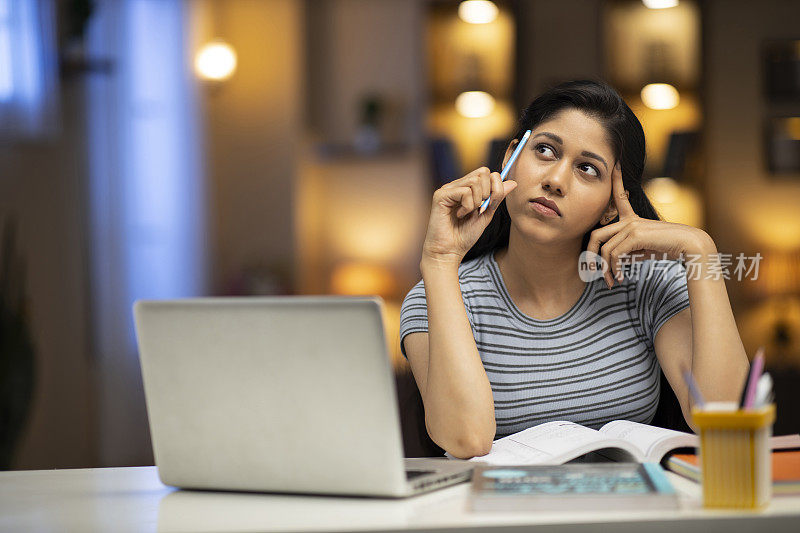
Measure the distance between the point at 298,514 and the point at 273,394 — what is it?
120 mm

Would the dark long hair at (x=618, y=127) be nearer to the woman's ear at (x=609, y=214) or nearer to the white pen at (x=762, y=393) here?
the woman's ear at (x=609, y=214)

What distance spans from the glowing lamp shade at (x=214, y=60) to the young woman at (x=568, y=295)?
3186 mm

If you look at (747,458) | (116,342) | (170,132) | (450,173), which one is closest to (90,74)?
(170,132)

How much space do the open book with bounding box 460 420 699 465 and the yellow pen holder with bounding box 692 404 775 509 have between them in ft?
0.64

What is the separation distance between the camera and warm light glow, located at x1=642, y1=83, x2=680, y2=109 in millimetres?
4227

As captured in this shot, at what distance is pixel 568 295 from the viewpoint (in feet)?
4.87

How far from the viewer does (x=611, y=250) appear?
1.31m

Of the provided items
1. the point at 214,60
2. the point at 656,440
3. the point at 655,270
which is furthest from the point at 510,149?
the point at 214,60

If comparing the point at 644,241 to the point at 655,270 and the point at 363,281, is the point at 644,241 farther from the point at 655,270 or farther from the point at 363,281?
the point at 363,281

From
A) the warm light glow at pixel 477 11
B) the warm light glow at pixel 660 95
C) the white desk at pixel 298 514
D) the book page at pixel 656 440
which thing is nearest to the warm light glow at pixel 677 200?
the warm light glow at pixel 660 95

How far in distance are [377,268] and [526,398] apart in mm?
3384

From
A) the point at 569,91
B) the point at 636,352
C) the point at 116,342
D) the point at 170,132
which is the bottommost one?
the point at 116,342

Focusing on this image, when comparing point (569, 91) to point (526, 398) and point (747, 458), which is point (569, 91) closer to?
point (526, 398)

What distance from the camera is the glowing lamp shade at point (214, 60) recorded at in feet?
14.4
